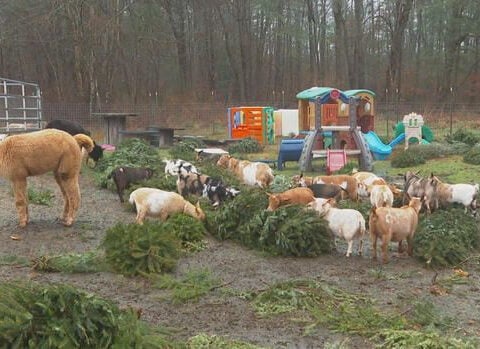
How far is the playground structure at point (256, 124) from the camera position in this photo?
25.2 m

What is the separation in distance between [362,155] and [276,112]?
1220 centimetres

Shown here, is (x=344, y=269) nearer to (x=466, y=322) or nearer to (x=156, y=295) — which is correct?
(x=466, y=322)

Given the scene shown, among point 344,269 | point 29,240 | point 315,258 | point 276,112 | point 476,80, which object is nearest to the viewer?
point 344,269

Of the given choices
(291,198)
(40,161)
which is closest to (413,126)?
(291,198)

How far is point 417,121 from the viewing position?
2055 cm

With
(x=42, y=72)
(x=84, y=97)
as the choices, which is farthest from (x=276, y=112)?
(x=42, y=72)

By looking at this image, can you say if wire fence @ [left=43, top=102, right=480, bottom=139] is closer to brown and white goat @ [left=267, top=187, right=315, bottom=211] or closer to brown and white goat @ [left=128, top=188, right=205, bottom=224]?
brown and white goat @ [left=128, top=188, right=205, bottom=224]

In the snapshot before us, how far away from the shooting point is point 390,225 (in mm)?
7043

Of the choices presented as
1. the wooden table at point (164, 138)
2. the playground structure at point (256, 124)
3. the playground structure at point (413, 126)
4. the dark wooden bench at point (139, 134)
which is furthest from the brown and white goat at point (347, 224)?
the playground structure at point (256, 124)

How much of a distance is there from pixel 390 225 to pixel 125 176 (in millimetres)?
5898

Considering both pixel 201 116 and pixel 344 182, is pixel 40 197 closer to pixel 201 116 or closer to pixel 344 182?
pixel 344 182

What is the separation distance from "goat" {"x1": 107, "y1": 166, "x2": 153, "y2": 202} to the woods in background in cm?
2312

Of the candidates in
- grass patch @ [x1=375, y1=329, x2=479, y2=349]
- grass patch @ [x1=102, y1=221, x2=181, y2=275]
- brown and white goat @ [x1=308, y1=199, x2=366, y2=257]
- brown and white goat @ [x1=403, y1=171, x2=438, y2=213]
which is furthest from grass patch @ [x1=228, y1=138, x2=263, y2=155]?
grass patch @ [x1=375, y1=329, x2=479, y2=349]

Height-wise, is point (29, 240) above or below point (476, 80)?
below
